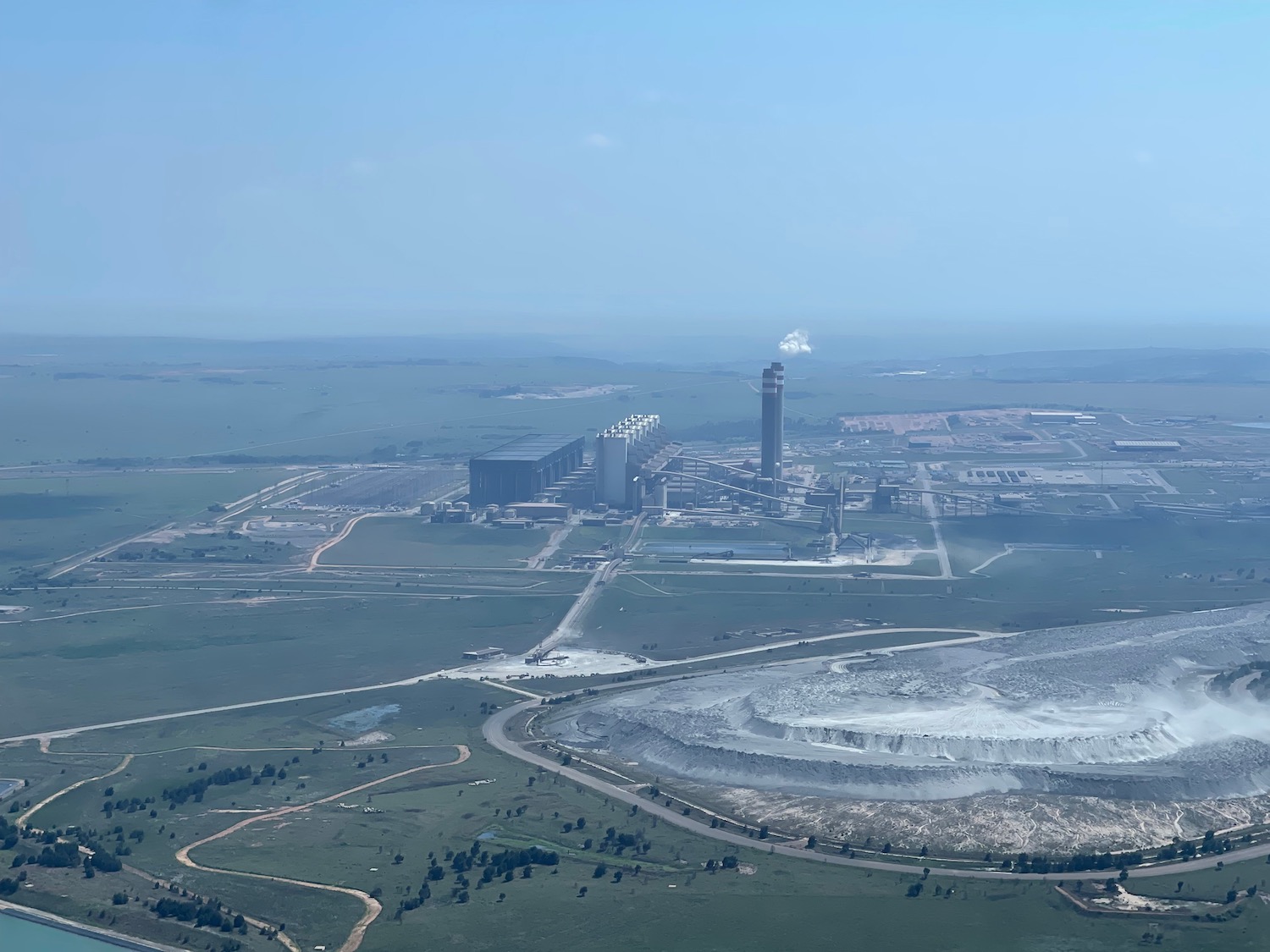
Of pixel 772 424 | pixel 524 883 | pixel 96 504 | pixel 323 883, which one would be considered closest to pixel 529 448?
pixel 772 424

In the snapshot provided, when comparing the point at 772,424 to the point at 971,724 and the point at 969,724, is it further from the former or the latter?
the point at 969,724

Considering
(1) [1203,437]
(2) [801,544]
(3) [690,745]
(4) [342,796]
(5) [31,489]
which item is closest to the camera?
(4) [342,796]

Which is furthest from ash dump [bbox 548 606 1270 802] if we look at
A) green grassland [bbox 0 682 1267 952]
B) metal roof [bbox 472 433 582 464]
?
metal roof [bbox 472 433 582 464]

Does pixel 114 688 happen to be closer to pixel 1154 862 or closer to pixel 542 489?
pixel 1154 862

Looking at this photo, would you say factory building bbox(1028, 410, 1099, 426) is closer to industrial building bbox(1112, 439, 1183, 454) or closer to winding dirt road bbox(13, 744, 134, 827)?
industrial building bbox(1112, 439, 1183, 454)

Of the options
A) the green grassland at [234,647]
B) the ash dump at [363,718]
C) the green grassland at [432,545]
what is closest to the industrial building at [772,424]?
the green grassland at [432,545]

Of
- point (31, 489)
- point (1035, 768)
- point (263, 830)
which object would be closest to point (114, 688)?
point (263, 830)
